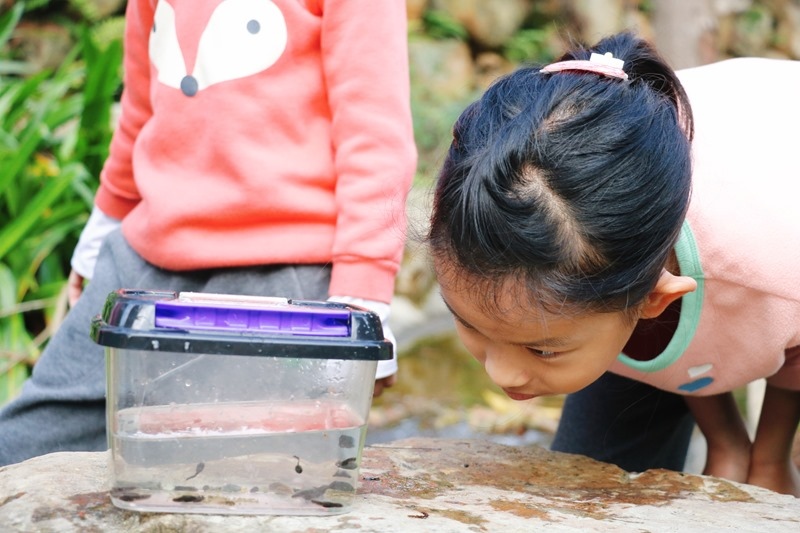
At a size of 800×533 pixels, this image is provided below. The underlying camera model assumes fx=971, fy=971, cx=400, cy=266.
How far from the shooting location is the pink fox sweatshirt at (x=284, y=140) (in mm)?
2008

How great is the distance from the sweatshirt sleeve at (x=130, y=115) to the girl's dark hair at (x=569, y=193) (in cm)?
101

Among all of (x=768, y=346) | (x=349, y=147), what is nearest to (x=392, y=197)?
(x=349, y=147)

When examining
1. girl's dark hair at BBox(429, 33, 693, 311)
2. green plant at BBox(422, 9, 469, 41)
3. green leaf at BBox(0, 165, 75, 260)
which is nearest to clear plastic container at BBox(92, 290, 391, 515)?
girl's dark hair at BBox(429, 33, 693, 311)

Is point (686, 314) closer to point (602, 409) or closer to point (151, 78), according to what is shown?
point (602, 409)

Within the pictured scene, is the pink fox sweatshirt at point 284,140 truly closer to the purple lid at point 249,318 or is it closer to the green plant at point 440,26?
the purple lid at point 249,318

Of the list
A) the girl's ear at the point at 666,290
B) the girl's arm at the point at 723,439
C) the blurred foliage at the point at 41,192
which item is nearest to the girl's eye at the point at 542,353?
the girl's ear at the point at 666,290

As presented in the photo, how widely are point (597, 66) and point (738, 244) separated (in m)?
0.42

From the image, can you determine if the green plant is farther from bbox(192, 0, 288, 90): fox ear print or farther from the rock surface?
the rock surface

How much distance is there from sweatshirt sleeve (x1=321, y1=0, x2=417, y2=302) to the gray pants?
133mm

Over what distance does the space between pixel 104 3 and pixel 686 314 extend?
16.4 feet

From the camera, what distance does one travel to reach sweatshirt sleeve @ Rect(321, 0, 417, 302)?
1979mm

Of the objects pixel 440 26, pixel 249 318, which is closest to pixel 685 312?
pixel 249 318

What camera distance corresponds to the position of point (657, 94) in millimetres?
1714

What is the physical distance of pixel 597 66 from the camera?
5.63 feet
